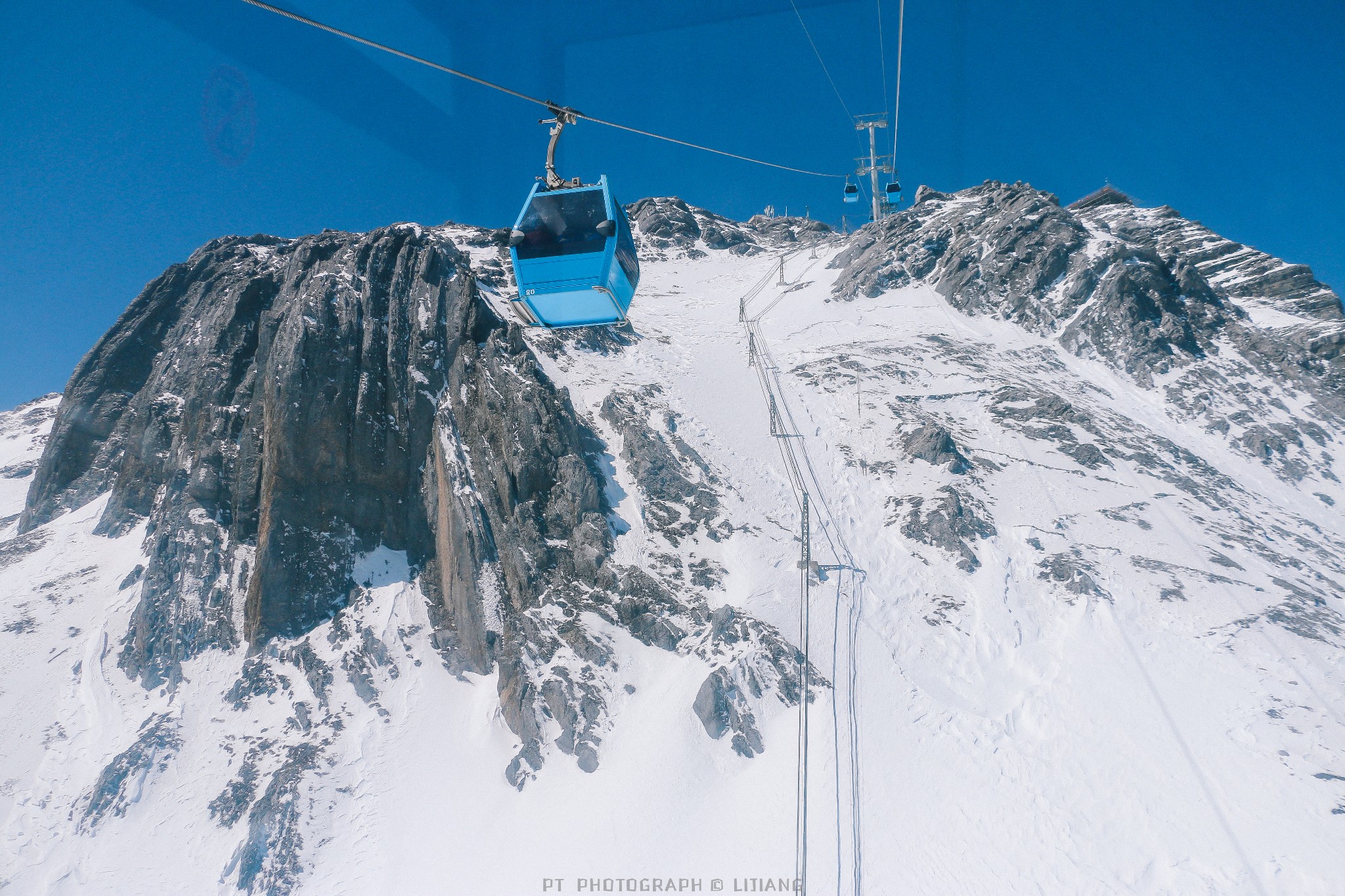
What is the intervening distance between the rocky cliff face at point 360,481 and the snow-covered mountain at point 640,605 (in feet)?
0.51

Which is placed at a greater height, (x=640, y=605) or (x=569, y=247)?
(x=569, y=247)

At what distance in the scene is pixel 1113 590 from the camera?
21.8 m

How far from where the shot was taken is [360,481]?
27062 mm

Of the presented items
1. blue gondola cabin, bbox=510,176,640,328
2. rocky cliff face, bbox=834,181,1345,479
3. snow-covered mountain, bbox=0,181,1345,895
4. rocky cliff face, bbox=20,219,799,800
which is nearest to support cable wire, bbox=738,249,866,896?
snow-covered mountain, bbox=0,181,1345,895

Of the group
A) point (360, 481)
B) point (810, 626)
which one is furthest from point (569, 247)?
point (360, 481)

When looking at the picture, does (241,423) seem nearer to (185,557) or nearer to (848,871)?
(185,557)

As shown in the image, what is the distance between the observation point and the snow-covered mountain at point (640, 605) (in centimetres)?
1708

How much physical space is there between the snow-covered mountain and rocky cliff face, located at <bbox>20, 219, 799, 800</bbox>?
0.51 ft

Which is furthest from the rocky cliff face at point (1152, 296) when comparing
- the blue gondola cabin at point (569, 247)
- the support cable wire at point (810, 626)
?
the blue gondola cabin at point (569, 247)

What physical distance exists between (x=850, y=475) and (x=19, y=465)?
45738 millimetres

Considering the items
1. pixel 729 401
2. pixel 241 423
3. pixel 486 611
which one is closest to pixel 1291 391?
pixel 729 401

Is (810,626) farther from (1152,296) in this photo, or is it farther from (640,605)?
(1152,296)

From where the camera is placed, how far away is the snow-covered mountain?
672 inches

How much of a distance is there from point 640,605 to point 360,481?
13152 millimetres
